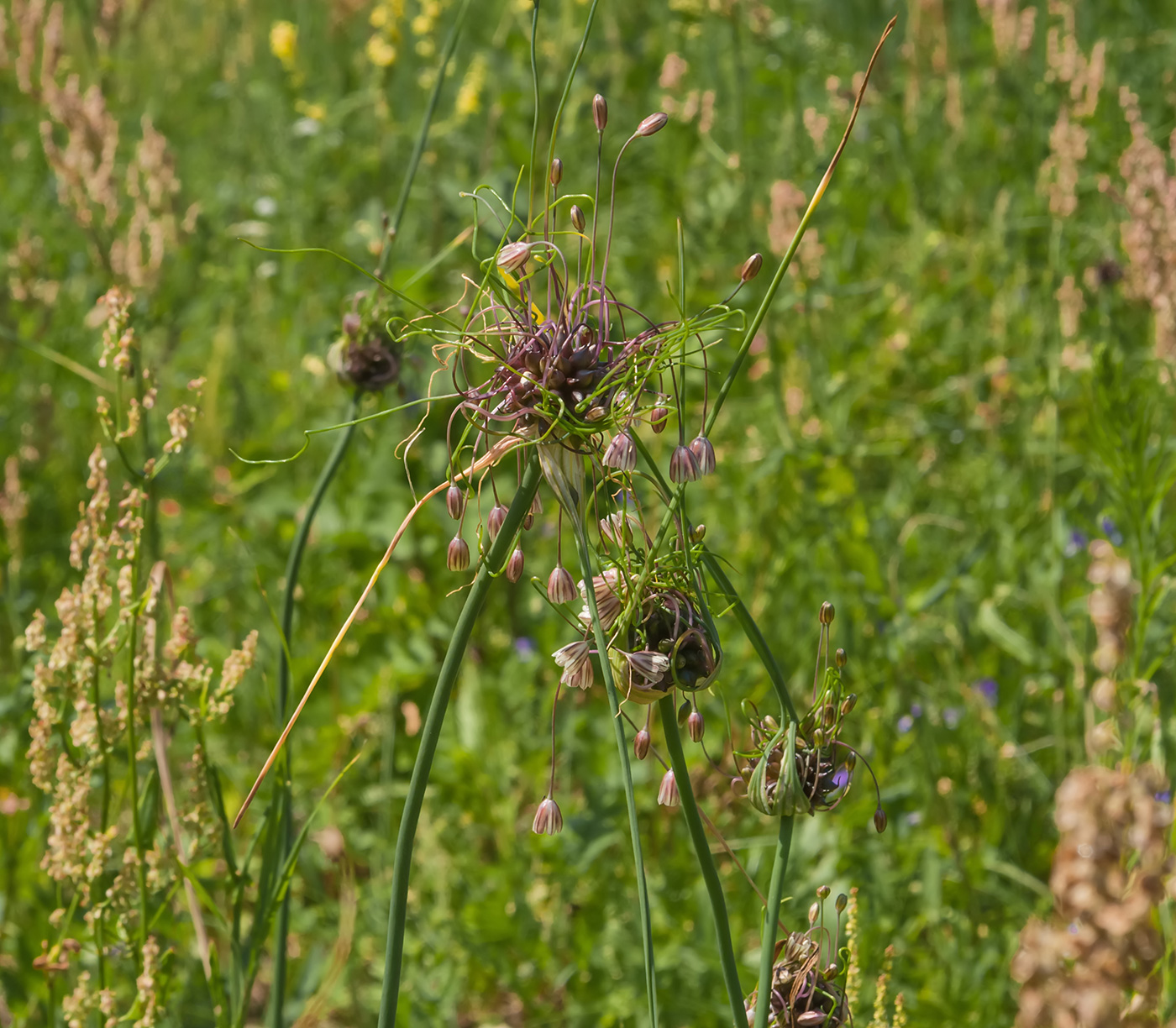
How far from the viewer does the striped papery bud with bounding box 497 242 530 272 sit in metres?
0.78

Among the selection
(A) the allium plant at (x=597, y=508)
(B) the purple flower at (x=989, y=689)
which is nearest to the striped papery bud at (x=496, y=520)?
(A) the allium plant at (x=597, y=508)

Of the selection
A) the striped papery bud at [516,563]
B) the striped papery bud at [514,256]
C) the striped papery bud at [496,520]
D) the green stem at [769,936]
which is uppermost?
the striped papery bud at [514,256]

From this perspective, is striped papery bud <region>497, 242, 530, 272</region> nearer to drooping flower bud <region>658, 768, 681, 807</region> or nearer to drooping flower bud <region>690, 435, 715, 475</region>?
drooping flower bud <region>690, 435, 715, 475</region>

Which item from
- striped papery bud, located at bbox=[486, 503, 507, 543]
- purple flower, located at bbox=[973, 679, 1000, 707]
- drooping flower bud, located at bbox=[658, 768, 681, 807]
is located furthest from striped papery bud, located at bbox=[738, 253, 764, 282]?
Result: purple flower, located at bbox=[973, 679, 1000, 707]

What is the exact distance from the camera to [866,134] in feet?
13.5

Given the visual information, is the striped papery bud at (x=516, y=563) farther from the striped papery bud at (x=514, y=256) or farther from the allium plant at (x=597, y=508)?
the striped papery bud at (x=514, y=256)

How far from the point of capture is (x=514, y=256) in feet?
2.57

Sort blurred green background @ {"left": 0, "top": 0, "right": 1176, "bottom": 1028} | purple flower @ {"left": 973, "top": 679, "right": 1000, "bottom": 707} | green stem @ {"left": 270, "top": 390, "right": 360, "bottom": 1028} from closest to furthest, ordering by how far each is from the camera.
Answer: green stem @ {"left": 270, "top": 390, "right": 360, "bottom": 1028}
blurred green background @ {"left": 0, "top": 0, "right": 1176, "bottom": 1028}
purple flower @ {"left": 973, "top": 679, "right": 1000, "bottom": 707}

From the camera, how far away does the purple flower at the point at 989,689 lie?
2.10 m

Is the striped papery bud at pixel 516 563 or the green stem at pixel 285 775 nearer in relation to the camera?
the striped papery bud at pixel 516 563

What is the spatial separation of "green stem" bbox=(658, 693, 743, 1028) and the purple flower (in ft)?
4.66

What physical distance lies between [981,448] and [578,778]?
1292 mm

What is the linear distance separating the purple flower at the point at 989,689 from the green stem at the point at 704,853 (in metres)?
1.42

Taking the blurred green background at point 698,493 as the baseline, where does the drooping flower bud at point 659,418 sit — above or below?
below
